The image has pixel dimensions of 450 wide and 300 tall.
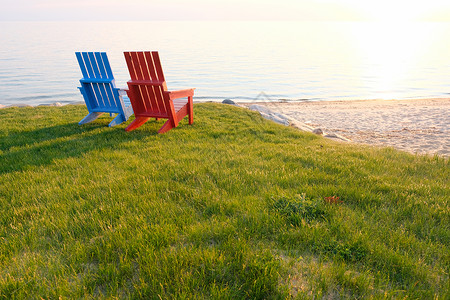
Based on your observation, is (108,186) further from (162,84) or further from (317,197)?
(162,84)

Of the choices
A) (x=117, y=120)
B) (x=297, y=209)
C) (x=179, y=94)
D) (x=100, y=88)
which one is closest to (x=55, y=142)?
(x=117, y=120)

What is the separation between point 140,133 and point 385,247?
5714mm

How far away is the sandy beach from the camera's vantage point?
8727 mm

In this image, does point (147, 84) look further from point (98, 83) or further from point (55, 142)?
point (55, 142)

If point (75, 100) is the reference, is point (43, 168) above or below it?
below

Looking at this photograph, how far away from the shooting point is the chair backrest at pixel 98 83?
7176 mm

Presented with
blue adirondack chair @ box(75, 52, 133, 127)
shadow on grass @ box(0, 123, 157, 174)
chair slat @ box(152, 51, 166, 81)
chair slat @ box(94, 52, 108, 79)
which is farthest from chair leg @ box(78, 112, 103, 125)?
chair slat @ box(152, 51, 166, 81)

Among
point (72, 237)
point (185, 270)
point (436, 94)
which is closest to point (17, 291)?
point (72, 237)

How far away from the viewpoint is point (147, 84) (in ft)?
21.9

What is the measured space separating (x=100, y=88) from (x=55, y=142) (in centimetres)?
210

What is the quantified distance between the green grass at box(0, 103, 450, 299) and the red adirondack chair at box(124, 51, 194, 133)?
1.70 metres

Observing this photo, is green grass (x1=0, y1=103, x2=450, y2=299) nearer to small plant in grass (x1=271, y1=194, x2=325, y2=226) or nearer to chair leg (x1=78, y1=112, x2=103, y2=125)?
small plant in grass (x1=271, y1=194, x2=325, y2=226)

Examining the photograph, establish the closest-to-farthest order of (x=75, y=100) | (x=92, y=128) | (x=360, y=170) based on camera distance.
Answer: (x=360, y=170)
(x=92, y=128)
(x=75, y=100)

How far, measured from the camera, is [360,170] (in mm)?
4426
